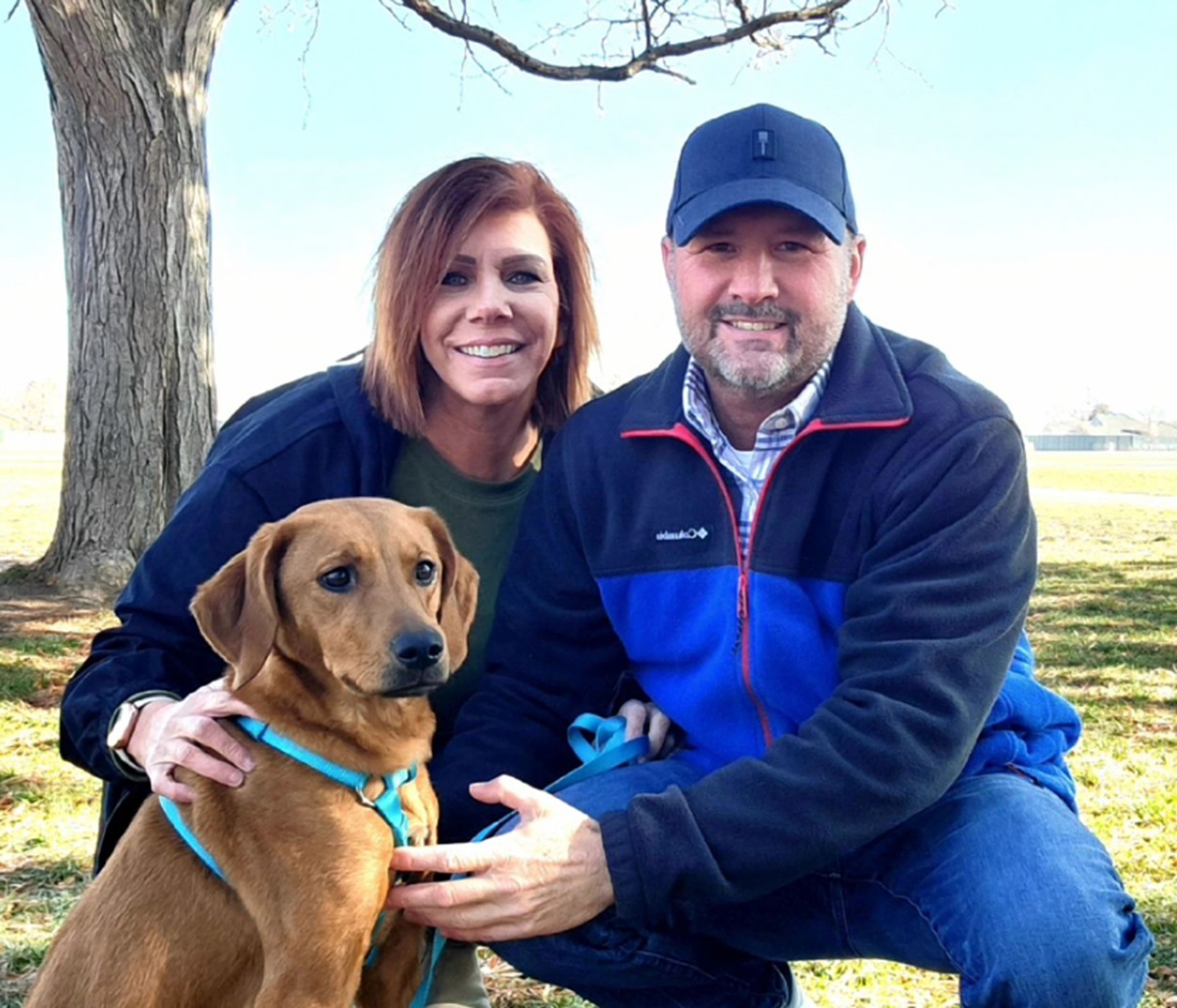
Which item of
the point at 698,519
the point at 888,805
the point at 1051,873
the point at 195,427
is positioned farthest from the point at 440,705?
the point at 195,427

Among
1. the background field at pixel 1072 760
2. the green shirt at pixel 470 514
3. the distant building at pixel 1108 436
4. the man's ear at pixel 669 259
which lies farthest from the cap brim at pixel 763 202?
the distant building at pixel 1108 436

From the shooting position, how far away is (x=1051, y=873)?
8.00ft

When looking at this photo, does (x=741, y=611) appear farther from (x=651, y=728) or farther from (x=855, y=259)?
(x=855, y=259)

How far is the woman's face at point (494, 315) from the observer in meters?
3.44

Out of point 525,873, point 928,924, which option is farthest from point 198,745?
point 928,924

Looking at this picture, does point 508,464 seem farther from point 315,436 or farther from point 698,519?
point 698,519

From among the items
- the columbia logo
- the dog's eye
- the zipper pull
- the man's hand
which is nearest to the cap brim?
the columbia logo

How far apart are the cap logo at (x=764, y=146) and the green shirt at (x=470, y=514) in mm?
1236

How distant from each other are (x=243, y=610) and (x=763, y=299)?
4.74 ft

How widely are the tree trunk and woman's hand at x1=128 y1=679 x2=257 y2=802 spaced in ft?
19.5

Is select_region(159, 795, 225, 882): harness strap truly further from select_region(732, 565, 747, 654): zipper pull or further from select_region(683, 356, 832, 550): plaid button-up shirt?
select_region(683, 356, 832, 550): plaid button-up shirt

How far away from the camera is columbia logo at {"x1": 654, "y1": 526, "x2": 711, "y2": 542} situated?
301 cm

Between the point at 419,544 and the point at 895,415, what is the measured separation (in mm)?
1149

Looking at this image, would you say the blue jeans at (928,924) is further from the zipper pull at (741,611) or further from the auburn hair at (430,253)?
the auburn hair at (430,253)
